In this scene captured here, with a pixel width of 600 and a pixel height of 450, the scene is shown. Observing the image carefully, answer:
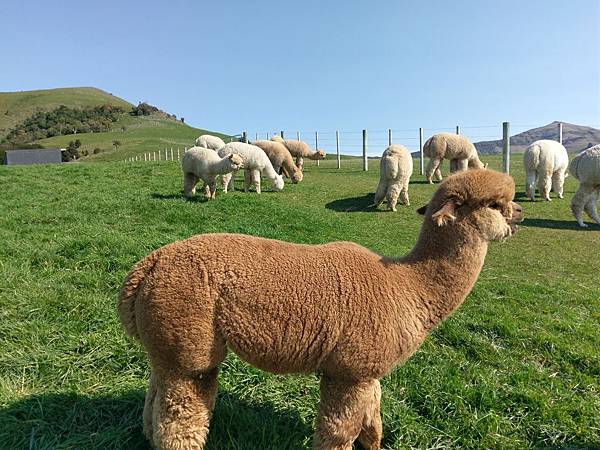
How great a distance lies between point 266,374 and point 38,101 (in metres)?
118

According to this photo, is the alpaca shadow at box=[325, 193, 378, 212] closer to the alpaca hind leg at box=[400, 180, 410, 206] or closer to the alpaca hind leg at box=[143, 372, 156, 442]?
the alpaca hind leg at box=[400, 180, 410, 206]

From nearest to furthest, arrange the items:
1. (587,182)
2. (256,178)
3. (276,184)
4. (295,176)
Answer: (587,182) < (256,178) < (276,184) < (295,176)

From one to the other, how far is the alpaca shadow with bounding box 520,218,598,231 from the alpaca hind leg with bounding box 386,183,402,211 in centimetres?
341

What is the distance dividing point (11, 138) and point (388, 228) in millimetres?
85235

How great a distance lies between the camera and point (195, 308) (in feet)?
7.75

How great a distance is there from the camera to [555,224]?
36.4ft

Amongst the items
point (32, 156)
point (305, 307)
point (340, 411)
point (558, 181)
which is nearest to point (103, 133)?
point (32, 156)

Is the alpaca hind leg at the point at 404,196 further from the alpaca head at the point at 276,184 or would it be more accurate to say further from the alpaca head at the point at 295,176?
→ the alpaca head at the point at 295,176

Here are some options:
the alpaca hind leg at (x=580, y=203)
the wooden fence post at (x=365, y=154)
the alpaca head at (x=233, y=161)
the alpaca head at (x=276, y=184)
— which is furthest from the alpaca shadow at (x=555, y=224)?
the wooden fence post at (x=365, y=154)

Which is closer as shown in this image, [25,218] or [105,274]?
[105,274]

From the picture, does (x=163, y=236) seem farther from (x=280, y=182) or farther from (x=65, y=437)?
(x=280, y=182)

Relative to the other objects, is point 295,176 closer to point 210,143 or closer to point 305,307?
point 210,143

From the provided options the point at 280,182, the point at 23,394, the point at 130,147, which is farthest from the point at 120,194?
the point at 130,147

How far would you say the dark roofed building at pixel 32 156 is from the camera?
127ft
